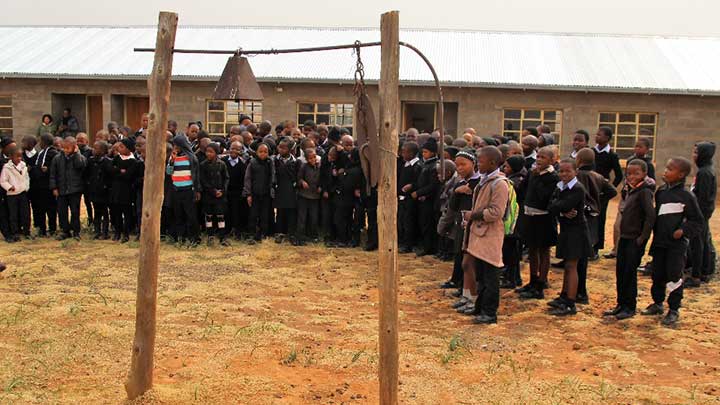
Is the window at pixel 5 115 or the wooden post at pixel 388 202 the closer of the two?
the wooden post at pixel 388 202

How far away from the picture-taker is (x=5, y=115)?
62.4ft

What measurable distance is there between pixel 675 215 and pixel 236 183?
19.9 ft

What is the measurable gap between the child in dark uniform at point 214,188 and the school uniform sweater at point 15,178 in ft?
8.11

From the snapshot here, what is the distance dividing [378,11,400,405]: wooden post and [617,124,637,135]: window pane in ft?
48.7

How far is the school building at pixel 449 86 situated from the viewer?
692 inches

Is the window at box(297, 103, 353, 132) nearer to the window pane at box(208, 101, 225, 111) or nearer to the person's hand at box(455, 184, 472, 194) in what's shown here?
the window pane at box(208, 101, 225, 111)

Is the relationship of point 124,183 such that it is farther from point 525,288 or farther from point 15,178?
point 525,288

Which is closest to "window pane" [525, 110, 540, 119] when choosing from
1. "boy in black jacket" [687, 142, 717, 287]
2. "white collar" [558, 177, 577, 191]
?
"boy in black jacket" [687, 142, 717, 287]

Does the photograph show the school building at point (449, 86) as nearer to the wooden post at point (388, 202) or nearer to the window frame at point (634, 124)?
the window frame at point (634, 124)

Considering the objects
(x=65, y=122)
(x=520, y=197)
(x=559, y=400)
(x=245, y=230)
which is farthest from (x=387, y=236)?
(x=65, y=122)

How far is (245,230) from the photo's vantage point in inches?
430

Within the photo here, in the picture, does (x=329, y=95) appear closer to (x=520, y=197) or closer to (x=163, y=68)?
(x=520, y=197)

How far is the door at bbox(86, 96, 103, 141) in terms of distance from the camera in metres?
19.7

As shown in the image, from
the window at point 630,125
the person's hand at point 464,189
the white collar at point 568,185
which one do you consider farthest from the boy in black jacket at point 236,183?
the window at point 630,125
